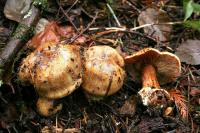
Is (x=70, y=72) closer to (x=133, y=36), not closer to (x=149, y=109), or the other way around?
(x=149, y=109)

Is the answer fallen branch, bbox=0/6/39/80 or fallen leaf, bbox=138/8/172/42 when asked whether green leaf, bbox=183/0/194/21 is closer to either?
fallen leaf, bbox=138/8/172/42

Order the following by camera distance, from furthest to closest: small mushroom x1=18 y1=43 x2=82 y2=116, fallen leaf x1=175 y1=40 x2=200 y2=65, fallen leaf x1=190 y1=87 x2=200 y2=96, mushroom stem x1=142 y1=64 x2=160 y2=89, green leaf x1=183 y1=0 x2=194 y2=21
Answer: green leaf x1=183 y1=0 x2=194 y2=21 < fallen leaf x1=175 y1=40 x2=200 y2=65 < fallen leaf x1=190 y1=87 x2=200 y2=96 < mushroom stem x1=142 y1=64 x2=160 y2=89 < small mushroom x1=18 y1=43 x2=82 y2=116

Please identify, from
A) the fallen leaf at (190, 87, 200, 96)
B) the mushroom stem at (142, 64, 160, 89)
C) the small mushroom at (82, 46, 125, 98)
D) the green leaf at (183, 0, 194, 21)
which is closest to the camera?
the small mushroom at (82, 46, 125, 98)

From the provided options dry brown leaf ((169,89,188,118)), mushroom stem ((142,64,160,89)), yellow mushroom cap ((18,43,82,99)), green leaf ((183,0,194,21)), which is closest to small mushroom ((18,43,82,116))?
yellow mushroom cap ((18,43,82,99))


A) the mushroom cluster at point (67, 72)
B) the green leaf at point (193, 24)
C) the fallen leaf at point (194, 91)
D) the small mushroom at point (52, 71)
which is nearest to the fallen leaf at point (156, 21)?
the green leaf at point (193, 24)

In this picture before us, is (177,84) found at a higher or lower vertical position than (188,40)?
lower

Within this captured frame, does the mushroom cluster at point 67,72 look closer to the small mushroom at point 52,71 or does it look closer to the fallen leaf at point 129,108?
the small mushroom at point 52,71

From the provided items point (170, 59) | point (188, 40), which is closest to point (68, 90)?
point (170, 59)
